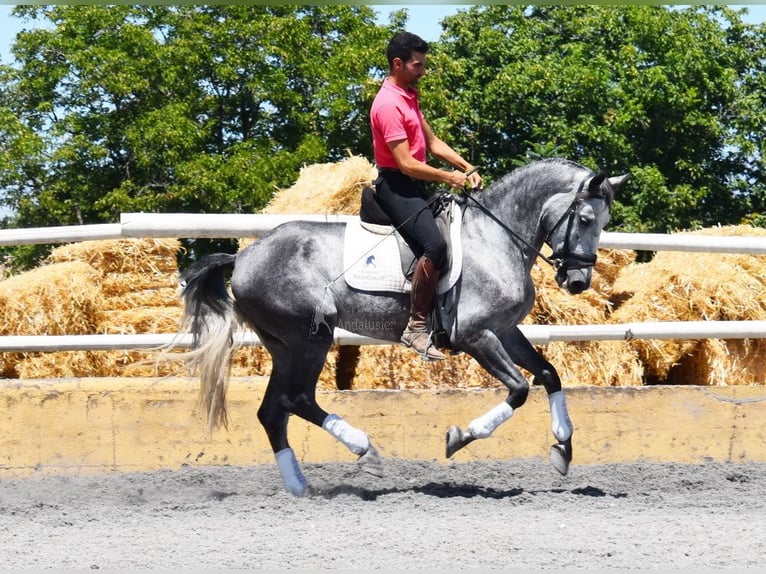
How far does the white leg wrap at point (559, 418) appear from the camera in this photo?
694 cm

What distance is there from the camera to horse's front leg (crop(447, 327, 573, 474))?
6684 millimetres

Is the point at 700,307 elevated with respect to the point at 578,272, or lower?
lower

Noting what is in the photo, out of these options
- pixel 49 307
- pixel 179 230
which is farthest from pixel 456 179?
pixel 49 307

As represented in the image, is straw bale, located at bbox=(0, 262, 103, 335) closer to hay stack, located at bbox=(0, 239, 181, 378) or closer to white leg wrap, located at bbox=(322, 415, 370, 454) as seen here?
hay stack, located at bbox=(0, 239, 181, 378)

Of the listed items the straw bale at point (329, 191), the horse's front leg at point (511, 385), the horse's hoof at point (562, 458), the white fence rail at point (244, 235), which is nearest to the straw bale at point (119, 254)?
the straw bale at point (329, 191)

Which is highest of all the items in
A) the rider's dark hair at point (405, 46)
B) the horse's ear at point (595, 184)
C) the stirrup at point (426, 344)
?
the rider's dark hair at point (405, 46)

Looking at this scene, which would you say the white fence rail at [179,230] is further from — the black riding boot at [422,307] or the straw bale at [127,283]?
the straw bale at [127,283]

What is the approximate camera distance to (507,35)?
3525 centimetres

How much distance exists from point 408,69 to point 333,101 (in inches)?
1009

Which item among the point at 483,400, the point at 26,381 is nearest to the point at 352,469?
the point at 483,400

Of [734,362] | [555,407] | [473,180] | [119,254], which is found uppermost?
[473,180]

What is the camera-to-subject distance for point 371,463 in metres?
6.82

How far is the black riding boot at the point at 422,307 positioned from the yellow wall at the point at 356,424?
3.41 feet

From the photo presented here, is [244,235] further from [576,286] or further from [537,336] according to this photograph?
[576,286]
